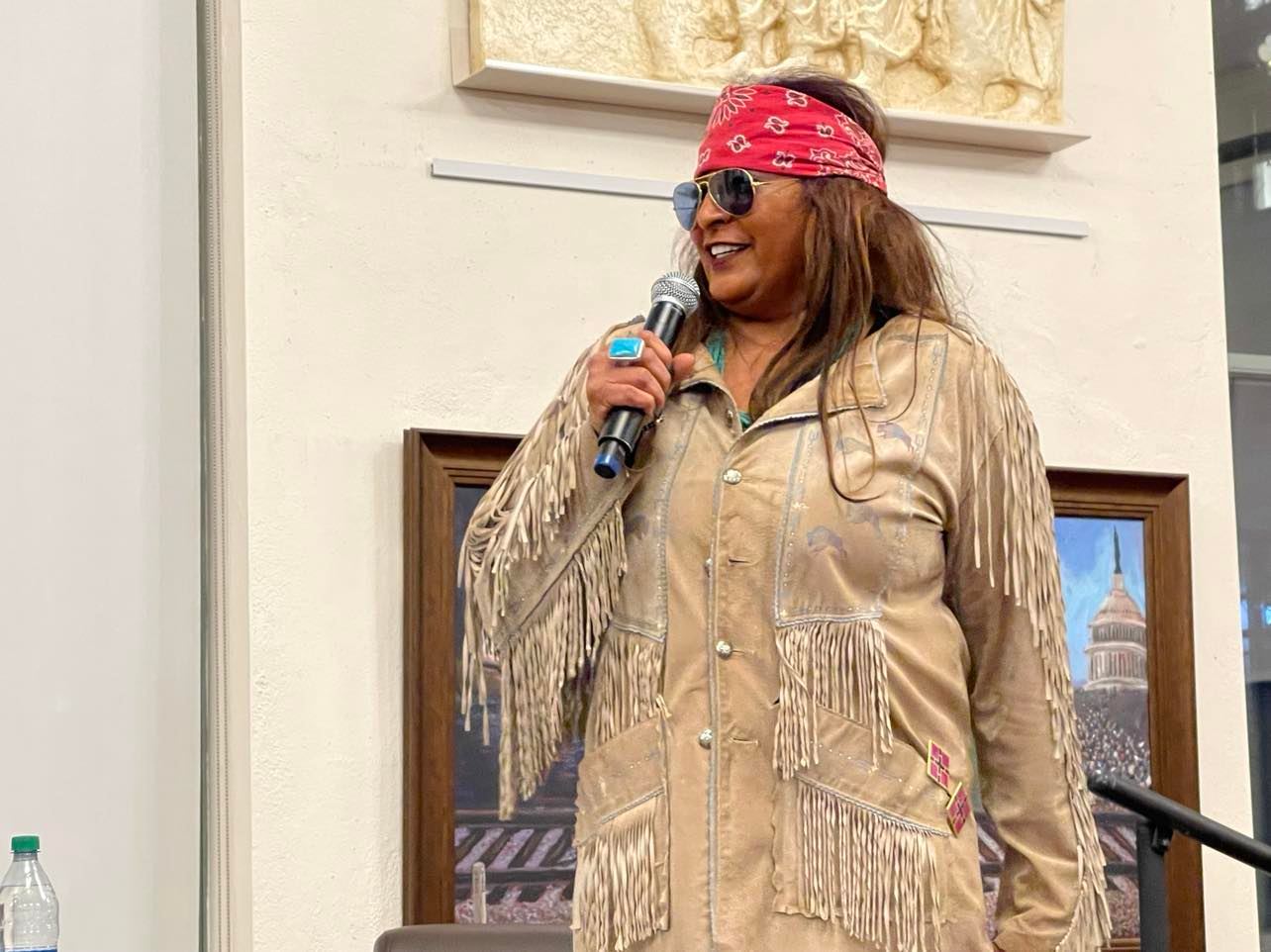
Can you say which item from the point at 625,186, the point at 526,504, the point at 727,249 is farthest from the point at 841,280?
the point at 625,186

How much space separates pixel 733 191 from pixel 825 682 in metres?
0.55

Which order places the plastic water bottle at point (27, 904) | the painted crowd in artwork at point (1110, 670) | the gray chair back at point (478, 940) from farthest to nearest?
1. the painted crowd in artwork at point (1110, 670)
2. the plastic water bottle at point (27, 904)
3. the gray chair back at point (478, 940)

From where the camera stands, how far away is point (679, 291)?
6.53 feet

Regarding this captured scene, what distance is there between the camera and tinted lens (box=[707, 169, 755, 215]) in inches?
77.6

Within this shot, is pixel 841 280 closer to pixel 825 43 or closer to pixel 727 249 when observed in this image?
pixel 727 249

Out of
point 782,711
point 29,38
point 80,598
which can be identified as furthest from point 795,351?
point 29,38

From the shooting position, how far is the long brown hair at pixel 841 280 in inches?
76.3

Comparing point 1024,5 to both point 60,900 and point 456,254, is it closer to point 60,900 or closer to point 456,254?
point 456,254

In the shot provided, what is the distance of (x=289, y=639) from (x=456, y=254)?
0.75m

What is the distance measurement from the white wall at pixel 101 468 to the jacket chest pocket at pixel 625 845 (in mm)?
1510

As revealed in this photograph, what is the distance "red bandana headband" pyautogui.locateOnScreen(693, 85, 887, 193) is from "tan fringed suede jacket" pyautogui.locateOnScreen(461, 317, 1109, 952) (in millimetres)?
202

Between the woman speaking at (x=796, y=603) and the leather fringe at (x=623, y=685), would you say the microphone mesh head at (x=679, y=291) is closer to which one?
the woman speaking at (x=796, y=603)

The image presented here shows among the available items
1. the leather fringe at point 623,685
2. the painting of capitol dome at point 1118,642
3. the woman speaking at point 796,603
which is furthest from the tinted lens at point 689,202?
the painting of capitol dome at point 1118,642

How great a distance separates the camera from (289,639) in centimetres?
307
